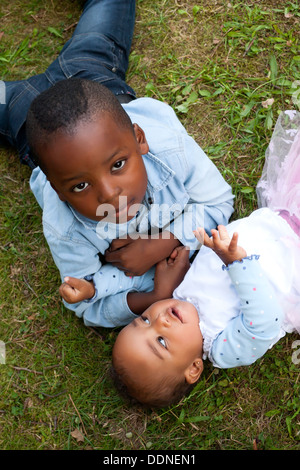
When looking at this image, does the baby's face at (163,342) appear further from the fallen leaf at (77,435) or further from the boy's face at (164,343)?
the fallen leaf at (77,435)

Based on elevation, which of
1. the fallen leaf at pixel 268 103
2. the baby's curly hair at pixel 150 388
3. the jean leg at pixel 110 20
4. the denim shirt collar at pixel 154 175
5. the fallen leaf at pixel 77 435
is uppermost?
the jean leg at pixel 110 20

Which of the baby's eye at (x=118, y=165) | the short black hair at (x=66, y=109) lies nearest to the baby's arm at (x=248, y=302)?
the baby's eye at (x=118, y=165)

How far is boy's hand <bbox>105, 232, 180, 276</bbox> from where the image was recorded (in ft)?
9.45

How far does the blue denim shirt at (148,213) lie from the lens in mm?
2721

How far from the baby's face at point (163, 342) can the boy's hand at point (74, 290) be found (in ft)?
1.05

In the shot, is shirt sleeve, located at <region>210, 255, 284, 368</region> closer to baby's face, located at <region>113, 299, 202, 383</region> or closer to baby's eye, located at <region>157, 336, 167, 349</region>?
baby's face, located at <region>113, 299, 202, 383</region>

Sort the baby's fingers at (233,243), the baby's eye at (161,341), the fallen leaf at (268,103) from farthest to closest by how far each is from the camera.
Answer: the fallen leaf at (268,103)
the baby's eye at (161,341)
the baby's fingers at (233,243)

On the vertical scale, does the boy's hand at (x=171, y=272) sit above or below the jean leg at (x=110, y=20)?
below

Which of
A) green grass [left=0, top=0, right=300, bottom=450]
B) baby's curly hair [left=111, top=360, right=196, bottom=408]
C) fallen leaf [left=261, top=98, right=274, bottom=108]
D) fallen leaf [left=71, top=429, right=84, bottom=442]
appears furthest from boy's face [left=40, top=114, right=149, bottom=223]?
fallen leaf [left=71, top=429, right=84, bottom=442]

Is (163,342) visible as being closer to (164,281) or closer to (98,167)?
(164,281)

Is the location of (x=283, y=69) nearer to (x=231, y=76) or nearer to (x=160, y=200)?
(x=231, y=76)

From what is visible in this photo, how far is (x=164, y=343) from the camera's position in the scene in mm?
2562

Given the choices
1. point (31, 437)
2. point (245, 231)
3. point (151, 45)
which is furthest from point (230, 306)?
point (151, 45)

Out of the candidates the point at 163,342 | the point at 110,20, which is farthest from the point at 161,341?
the point at 110,20
